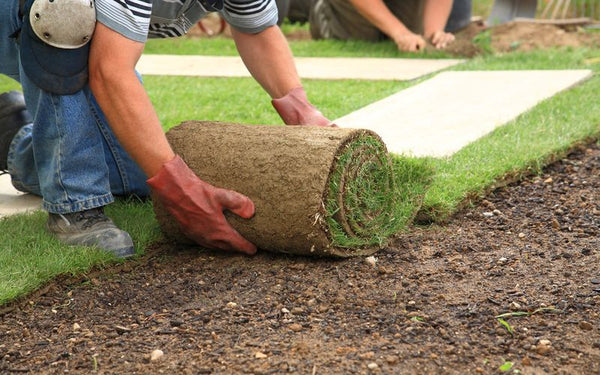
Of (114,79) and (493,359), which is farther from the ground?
(114,79)

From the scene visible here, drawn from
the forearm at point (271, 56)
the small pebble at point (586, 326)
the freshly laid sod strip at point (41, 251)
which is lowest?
the freshly laid sod strip at point (41, 251)

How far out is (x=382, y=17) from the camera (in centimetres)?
695

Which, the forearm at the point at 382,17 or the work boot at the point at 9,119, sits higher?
the work boot at the point at 9,119

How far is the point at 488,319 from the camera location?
8.05 feet

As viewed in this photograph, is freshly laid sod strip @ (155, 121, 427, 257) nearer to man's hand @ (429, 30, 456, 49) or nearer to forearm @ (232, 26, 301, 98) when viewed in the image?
forearm @ (232, 26, 301, 98)

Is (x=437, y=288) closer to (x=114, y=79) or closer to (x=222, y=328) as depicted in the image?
(x=222, y=328)

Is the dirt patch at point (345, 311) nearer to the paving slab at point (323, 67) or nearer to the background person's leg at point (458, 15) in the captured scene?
the paving slab at point (323, 67)

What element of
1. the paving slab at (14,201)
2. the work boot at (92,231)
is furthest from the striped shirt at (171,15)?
the paving slab at (14,201)

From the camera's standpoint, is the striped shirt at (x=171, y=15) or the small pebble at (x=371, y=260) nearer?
the striped shirt at (x=171, y=15)

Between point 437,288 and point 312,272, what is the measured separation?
0.42 metres

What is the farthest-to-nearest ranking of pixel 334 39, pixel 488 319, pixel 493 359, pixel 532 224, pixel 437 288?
pixel 334 39
pixel 532 224
pixel 437 288
pixel 488 319
pixel 493 359

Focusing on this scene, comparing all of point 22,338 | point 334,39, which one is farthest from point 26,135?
point 334,39

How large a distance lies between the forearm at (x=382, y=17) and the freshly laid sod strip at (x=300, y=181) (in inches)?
159

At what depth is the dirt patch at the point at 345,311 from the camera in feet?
7.40
